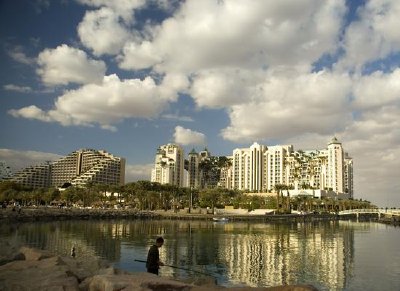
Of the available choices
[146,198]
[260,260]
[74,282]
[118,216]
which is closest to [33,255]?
[74,282]

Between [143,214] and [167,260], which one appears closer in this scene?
[167,260]

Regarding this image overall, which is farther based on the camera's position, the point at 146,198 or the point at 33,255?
the point at 146,198

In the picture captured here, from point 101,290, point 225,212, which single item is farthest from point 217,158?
point 101,290

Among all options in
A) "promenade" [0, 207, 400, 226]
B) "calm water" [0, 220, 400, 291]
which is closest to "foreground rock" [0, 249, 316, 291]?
"calm water" [0, 220, 400, 291]

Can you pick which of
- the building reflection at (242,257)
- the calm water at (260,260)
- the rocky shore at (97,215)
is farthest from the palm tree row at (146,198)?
the calm water at (260,260)

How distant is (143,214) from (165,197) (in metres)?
27.6

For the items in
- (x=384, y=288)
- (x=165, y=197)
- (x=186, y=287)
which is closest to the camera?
(x=186, y=287)

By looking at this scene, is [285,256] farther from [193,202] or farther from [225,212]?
[193,202]

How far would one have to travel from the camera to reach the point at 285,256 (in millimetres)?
41000

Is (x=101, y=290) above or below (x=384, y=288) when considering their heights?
above

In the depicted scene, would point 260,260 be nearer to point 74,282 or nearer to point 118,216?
point 74,282

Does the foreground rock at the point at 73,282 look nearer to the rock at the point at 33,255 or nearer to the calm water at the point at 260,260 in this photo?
the rock at the point at 33,255

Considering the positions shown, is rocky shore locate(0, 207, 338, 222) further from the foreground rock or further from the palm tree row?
the foreground rock

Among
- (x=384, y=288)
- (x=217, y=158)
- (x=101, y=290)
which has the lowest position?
(x=384, y=288)
